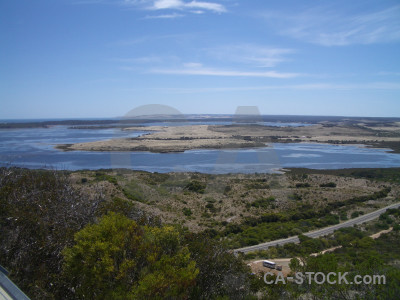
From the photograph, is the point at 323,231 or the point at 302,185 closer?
the point at 323,231

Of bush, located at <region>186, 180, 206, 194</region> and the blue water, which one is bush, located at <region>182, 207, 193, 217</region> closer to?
bush, located at <region>186, 180, 206, 194</region>

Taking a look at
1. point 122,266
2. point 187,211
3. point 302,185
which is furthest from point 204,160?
point 122,266

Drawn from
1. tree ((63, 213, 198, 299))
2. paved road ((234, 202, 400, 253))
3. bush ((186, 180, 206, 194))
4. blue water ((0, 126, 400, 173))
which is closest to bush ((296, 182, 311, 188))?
paved road ((234, 202, 400, 253))

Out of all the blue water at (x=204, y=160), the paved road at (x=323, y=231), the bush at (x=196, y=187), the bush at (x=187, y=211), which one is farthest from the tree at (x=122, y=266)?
the blue water at (x=204, y=160)

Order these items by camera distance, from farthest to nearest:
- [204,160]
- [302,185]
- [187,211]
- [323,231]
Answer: [204,160], [302,185], [187,211], [323,231]

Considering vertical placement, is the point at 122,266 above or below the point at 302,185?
above

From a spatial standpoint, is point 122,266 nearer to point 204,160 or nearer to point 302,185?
point 302,185

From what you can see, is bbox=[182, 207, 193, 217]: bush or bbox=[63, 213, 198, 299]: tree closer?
bbox=[63, 213, 198, 299]: tree

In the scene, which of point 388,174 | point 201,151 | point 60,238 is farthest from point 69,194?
point 201,151

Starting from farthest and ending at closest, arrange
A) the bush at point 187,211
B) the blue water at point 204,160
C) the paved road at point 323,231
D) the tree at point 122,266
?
1. the blue water at point 204,160
2. the bush at point 187,211
3. the paved road at point 323,231
4. the tree at point 122,266

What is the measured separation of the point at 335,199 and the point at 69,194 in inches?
830

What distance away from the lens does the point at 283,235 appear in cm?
1628

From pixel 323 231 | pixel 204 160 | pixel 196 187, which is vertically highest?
A: pixel 204 160

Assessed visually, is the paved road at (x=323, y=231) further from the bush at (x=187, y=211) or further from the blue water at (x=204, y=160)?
the blue water at (x=204, y=160)
